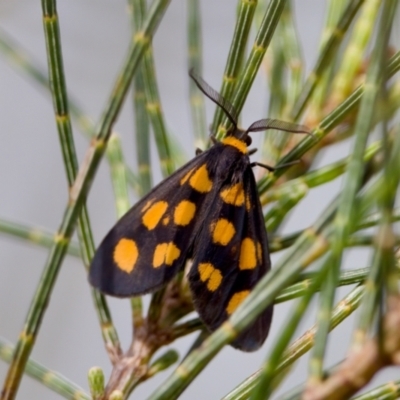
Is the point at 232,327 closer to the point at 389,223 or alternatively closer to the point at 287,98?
the point at 389,223

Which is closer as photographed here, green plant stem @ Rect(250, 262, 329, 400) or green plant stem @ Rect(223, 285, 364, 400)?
green plant stem @ Rect(250, 262, 329, 400)

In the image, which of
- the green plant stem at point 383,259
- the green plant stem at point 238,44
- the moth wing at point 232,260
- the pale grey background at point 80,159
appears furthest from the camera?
the pale grey background at point 80,159

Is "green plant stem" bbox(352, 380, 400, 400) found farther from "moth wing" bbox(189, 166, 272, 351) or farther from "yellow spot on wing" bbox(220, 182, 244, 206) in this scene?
"yellow spot on wing" bbox(220, 182, 244, 206)

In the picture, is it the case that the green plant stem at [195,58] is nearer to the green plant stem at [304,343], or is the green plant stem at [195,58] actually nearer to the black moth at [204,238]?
the black moth at [204,238]

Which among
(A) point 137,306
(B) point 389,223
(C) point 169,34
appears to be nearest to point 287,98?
(A) point 137,306

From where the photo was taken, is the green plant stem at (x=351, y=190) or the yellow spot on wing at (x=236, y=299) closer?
the green plant stem at (x=351, y=190)

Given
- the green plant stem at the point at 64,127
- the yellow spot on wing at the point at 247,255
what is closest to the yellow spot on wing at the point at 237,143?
the yellow spot on wing at the point at 247,255

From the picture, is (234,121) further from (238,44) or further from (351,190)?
(351,190)

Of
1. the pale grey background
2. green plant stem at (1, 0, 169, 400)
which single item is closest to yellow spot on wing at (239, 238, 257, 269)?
green plant stem at (1, 0, 169, 400)
